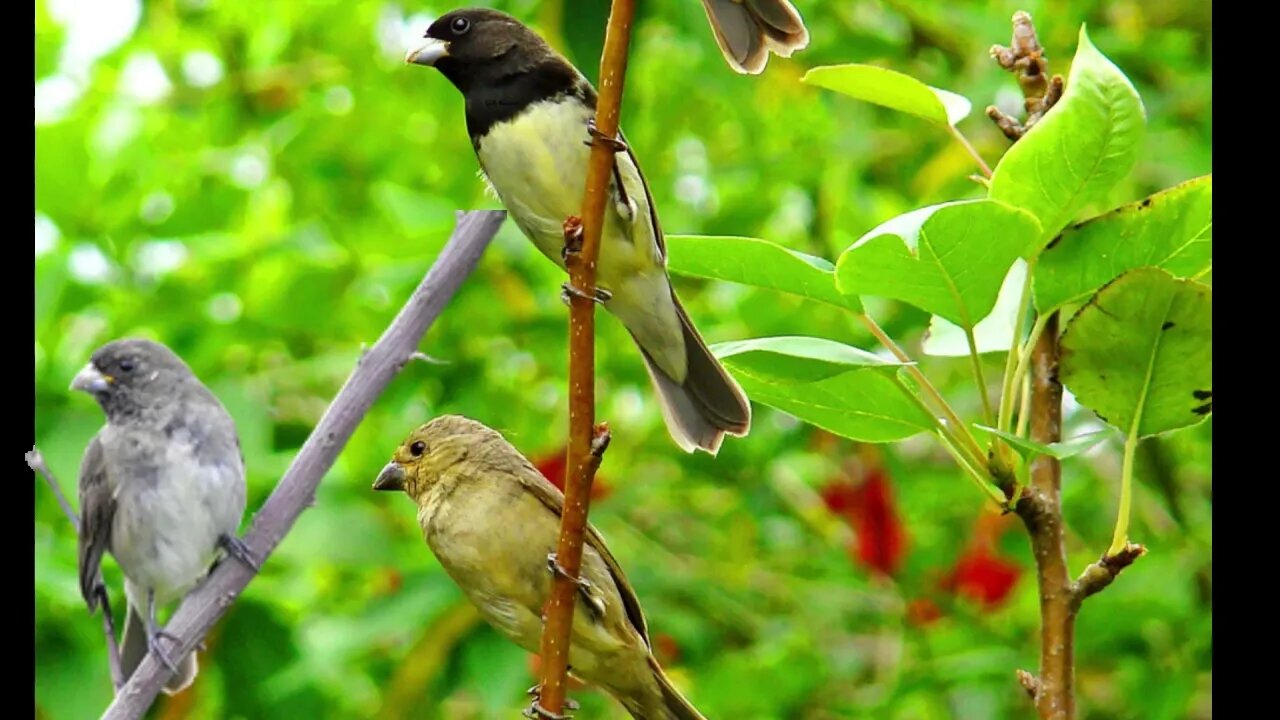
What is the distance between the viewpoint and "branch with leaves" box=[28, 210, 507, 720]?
1.70 meters

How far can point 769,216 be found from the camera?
415 centimetres

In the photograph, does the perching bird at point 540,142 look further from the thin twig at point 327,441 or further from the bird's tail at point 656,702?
the bird's tail at point 656,702

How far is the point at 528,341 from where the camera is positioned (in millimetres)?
4051

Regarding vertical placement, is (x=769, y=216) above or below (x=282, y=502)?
above

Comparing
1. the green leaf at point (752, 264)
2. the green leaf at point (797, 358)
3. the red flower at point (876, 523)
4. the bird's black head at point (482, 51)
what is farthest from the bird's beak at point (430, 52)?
the red flower at point (876, 523)

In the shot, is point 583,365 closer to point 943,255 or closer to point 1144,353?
point 943,255

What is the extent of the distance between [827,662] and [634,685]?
7.95 feet

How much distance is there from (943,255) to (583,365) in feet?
1.56

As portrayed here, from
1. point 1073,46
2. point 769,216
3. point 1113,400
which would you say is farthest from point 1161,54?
point 1113,400

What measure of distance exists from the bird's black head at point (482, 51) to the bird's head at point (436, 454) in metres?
0.47

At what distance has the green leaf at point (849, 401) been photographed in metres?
1.52

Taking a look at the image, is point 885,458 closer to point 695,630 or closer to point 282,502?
point 695,630

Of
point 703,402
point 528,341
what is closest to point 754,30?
point 703,402
